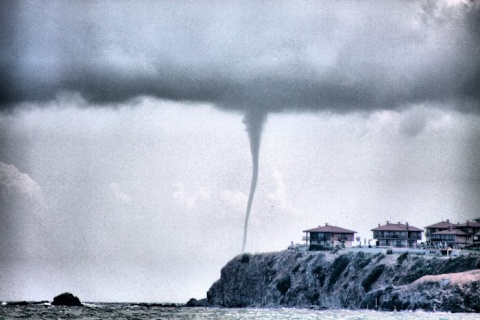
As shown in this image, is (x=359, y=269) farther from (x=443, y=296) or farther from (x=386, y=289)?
(x=443, y=296)

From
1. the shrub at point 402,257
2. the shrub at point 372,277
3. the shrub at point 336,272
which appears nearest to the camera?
the shrub at point 372,277

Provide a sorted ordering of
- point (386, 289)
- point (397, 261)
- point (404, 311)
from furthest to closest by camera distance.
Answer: point (397, 261)
point (386, 289)
point (404, 311)

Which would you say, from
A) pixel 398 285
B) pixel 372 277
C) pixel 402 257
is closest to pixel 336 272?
pixel 372 277

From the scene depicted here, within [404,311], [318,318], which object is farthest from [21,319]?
[404,311]

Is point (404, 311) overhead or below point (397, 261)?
below

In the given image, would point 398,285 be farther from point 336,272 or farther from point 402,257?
point 336,272

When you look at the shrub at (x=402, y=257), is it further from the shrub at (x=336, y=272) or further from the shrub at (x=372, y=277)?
the shrub at (x=336, y=272)

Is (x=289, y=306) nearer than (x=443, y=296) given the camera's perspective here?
No

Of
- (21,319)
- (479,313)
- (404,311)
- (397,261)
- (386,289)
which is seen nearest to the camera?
(21,319)

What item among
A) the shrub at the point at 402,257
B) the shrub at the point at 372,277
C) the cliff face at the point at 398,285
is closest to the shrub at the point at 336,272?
the cliff face at the point at 398,285

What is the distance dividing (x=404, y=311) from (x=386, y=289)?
1196cm

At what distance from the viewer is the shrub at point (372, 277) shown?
184 m

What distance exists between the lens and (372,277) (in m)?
186

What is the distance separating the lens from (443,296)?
159 m
